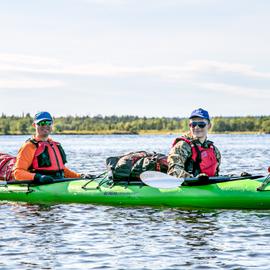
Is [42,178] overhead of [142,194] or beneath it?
overhead

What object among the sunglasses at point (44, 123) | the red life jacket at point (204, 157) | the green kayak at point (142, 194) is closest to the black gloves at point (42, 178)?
the green kayak at point (142, 194)

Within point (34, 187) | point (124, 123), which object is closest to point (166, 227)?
point (34, 187)

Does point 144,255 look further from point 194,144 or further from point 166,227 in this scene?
point 194,144

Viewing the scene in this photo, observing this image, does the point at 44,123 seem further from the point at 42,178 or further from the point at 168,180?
the point at 168,180

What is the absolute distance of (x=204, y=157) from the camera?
12.7 metres

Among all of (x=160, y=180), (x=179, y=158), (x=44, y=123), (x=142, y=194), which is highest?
(x=44, y=123)

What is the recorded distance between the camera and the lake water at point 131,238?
898 centimetres

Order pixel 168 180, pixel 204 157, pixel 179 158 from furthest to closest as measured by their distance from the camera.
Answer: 1. pixel 204 157
2. pixel 179 158
3. pixel 168 180

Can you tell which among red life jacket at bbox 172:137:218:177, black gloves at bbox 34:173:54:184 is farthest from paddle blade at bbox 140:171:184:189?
black gloves at bbox 34:173:54:184

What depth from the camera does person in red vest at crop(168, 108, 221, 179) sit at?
41.1 ft

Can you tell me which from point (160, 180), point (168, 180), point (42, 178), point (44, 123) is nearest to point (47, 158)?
point (42, 178)

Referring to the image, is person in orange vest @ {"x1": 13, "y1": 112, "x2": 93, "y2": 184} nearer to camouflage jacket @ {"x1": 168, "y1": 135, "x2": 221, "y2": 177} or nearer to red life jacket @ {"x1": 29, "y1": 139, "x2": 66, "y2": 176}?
red life jacket @ {"x1": 29, "y1": 139, "x2": 66, "y2": 176}

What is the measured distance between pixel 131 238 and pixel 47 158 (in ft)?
13.1

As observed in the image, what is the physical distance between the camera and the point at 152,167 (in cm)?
1304
